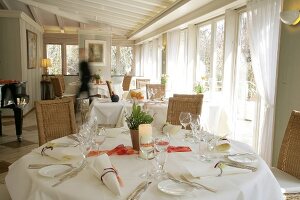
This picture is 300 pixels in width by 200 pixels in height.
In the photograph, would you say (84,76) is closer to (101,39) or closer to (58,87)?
(58,87)

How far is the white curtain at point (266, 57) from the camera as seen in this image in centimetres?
348

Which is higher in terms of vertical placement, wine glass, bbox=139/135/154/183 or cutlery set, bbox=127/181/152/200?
wine glass, bbox=139/135/154/183

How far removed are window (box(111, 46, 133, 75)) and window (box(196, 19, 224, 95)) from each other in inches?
280

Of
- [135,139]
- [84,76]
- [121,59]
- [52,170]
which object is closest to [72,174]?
[52,170]

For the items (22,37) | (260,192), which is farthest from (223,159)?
(22,37)

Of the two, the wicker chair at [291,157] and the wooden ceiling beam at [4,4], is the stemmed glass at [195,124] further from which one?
the wooden ceiling beam at [4,4]

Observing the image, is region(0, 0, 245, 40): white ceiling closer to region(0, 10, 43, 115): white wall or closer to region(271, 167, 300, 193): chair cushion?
region(0, 10, 43, 115): white wall

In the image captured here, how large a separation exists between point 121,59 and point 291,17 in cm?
1061

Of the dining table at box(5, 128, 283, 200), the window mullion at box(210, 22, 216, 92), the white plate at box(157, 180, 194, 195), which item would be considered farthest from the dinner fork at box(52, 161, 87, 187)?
the window mullion at box(210, 22, 216, 92)

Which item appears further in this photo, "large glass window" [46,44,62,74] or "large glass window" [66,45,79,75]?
"large glass window" [66,45,79,75]

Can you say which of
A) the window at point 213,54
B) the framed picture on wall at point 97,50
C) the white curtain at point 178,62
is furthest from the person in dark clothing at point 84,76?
the framed picture on wall at point 97,50

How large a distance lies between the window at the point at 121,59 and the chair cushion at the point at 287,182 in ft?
36.6

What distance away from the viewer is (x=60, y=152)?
185 centimetres

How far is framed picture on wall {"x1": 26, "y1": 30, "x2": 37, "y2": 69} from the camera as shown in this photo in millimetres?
8173
